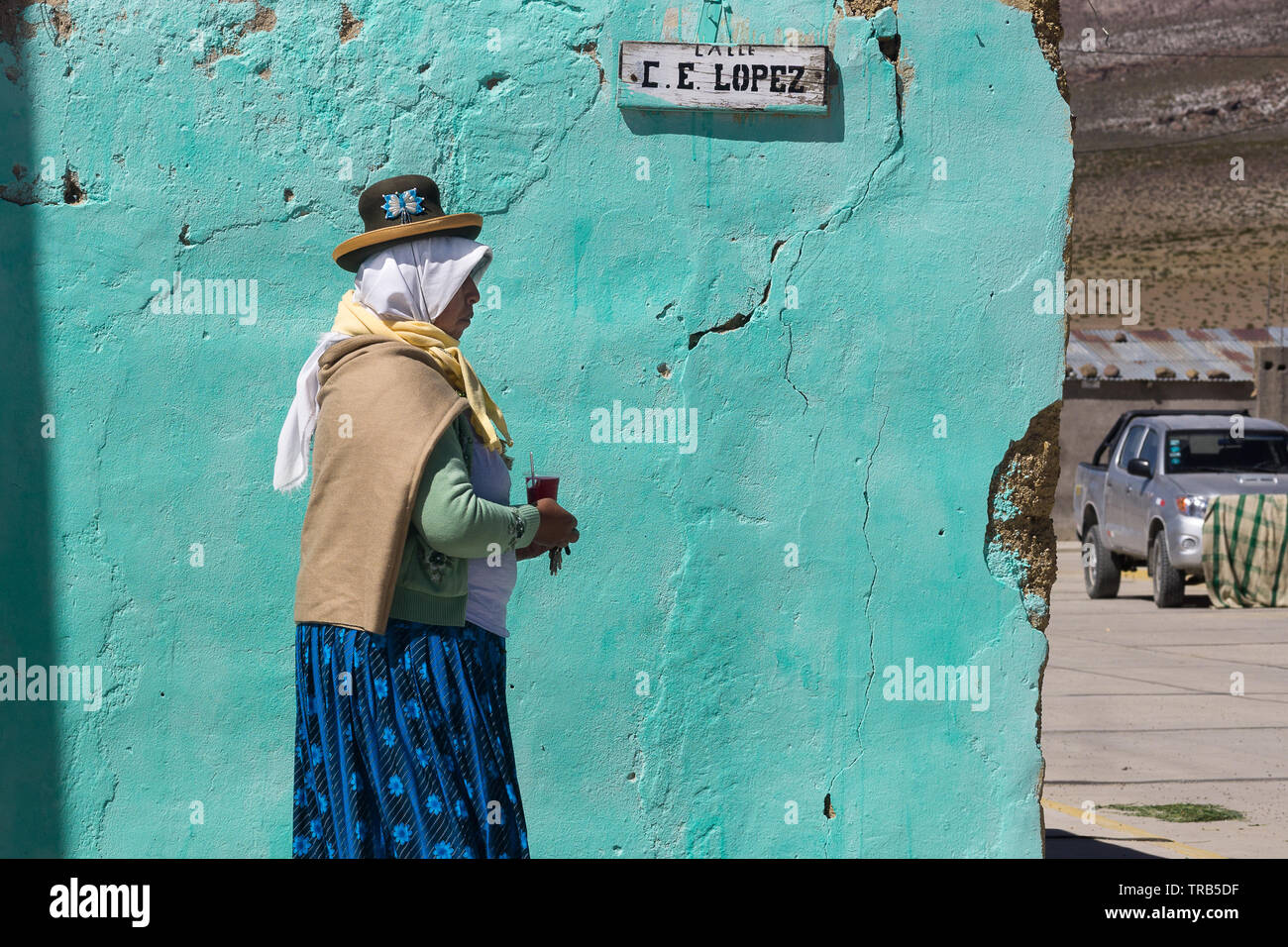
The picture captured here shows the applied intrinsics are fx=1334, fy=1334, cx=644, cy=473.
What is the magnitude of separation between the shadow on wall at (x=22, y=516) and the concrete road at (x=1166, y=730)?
12.0 feet

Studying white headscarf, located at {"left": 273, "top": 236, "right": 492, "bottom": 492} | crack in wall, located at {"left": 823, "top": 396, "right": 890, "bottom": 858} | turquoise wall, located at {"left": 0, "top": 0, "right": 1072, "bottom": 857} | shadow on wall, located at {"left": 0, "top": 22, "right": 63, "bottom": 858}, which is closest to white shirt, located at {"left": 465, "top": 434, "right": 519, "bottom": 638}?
white headscarf, located at {"left": 273, "top": 236, "right": 492, "bottom": 492}

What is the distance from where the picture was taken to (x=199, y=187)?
13.8ft

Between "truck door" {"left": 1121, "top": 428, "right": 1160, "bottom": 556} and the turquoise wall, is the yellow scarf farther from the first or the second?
"truck door" {"left": 1121, "top": 428, "right": 1160, "bottom": 556}

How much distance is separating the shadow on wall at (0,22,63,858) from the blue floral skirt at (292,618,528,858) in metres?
1.62

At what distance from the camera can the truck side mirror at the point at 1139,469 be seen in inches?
530

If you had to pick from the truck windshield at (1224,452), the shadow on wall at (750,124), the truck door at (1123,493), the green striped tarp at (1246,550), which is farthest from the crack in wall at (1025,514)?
the truck windshield at (1224,452)

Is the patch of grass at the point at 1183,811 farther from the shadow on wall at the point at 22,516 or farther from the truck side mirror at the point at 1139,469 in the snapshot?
the truck side mirror at the point at 1139,469

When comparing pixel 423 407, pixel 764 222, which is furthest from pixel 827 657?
pixel 423 407

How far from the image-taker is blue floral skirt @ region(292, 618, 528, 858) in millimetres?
2855

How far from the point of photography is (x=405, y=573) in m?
2.85

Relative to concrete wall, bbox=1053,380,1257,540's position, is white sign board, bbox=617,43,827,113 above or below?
below

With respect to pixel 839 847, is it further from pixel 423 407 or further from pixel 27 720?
pixel 27 720

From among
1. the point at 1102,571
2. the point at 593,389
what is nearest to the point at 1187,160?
the point at 1102,571
